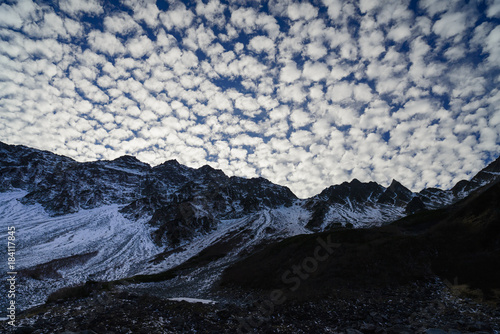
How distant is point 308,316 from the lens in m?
22.9

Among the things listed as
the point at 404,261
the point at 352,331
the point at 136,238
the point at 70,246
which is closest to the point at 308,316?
the point at 352,331

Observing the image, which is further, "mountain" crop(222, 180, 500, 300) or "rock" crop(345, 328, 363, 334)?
"mountain" crop(222, 180, 500, 300)

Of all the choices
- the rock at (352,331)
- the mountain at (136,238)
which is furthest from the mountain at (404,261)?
the mountain at (136,238)

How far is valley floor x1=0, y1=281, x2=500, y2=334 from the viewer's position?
56.6ft

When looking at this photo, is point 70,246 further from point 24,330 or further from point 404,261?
point 404,261

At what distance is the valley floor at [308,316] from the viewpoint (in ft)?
56.6

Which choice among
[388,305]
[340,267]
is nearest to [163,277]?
[340,267]

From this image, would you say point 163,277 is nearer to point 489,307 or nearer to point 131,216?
point 489,307

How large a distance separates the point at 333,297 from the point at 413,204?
210 metres

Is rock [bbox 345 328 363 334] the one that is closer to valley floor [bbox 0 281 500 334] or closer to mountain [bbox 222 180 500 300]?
valley floor [bbox 0 281 500 334]

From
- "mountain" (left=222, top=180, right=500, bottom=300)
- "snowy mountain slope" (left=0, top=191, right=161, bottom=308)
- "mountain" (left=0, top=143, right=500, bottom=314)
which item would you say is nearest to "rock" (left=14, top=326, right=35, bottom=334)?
"mountain" (left=222, top=180, right=500, bottom=300)

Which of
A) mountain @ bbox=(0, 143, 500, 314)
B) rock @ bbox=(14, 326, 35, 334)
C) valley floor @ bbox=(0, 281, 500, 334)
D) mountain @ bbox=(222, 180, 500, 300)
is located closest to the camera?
rock @ bbox=(14, 326, 35, 334)

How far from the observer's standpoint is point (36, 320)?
19.6 meters

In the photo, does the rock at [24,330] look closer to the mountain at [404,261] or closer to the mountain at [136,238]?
the mountain at [404,261]
